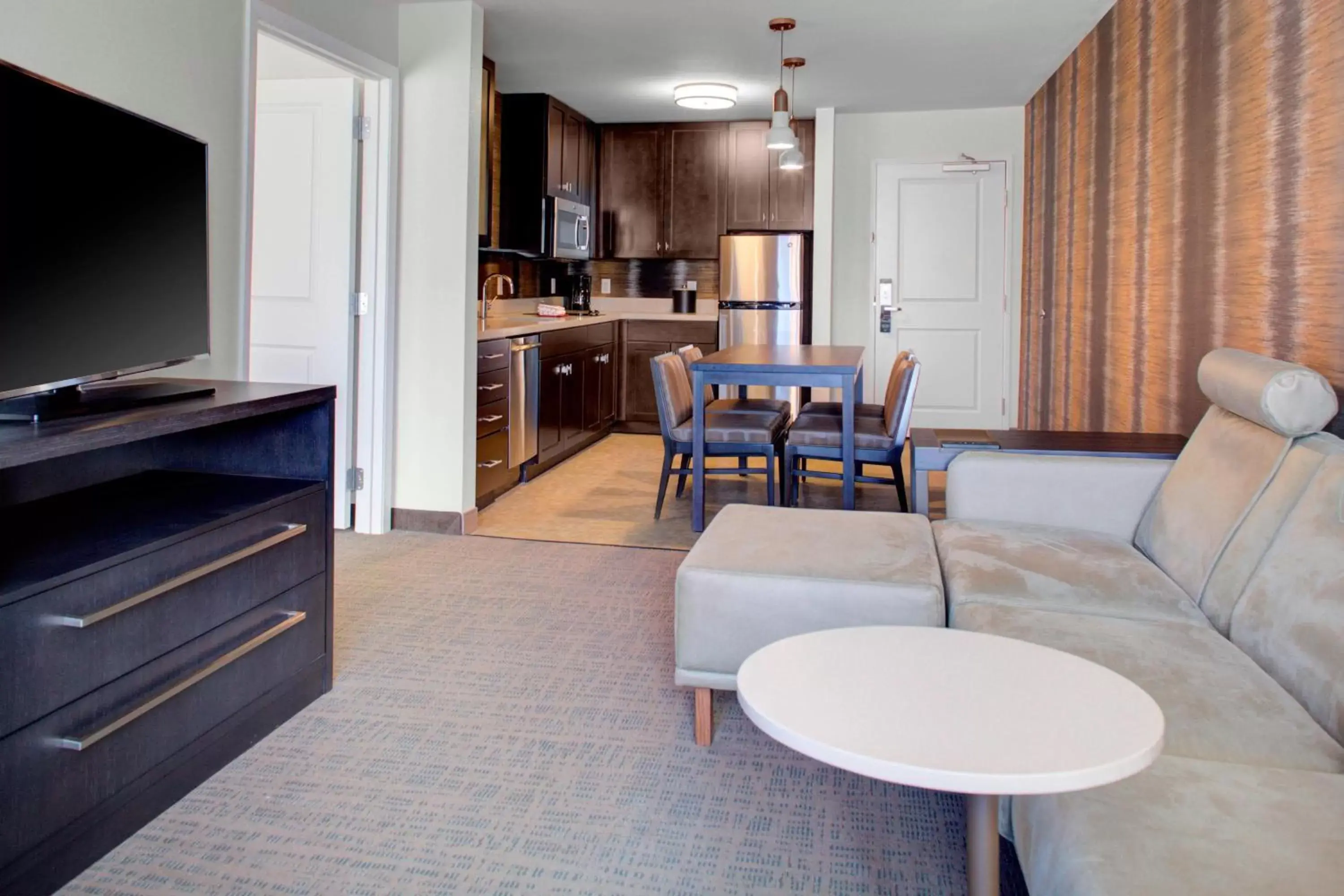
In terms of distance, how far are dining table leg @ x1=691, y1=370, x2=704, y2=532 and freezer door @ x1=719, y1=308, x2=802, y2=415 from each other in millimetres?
2786

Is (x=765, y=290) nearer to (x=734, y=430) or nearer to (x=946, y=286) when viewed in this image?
(x=946, y=286)

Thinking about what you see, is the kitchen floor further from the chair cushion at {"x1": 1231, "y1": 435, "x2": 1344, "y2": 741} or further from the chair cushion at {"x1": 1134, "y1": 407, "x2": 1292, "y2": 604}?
the chair cushion at {"x1": 1231, "y1": 435, "x2": 1344, "y2": 741}

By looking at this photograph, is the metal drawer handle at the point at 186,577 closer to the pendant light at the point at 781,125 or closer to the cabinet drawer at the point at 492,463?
the cabinet drawer at the point at 492,463

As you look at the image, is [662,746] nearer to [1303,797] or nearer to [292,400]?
[292,400]

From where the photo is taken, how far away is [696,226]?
753 cm

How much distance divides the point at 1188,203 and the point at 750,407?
2.38 meters

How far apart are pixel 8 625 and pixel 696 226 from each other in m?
6.31

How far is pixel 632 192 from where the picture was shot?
25.0 feet

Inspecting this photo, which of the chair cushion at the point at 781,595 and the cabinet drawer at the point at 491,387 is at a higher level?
the cabinet drawer at the point at 491,387

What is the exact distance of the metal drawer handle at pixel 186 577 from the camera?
5.83 ft

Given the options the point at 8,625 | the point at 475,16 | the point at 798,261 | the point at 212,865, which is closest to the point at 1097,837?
the point at 212,865

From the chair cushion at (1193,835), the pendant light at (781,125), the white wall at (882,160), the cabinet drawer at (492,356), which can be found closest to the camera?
the chair cushion at (1193,835)

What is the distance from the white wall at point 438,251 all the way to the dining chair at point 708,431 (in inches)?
34.0

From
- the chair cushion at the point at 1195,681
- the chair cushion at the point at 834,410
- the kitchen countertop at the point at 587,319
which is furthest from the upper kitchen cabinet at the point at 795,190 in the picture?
the chair cushion at the point at 1195,681
